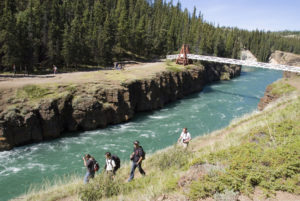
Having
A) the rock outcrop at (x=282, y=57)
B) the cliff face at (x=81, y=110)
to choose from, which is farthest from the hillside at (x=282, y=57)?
the cliff face at (x=81, y=110)

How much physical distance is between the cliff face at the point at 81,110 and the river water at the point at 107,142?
1108mm

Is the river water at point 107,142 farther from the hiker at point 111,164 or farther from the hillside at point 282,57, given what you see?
the hillside at point 282,57

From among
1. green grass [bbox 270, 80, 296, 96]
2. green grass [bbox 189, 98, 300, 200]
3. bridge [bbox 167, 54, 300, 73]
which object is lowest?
green grass [bbox 189, 98, 300, 200]

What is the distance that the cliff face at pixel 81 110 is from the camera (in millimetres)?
22203

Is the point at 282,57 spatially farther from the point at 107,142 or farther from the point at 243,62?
the point at 107,142

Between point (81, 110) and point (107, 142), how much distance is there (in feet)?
19.7

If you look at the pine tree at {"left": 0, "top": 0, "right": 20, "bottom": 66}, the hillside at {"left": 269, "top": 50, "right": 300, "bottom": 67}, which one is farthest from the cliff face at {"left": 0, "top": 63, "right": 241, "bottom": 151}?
the hillside at {"left": 269, "top": 50, "right": 300, "bottom": 67}

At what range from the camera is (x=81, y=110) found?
2709cm

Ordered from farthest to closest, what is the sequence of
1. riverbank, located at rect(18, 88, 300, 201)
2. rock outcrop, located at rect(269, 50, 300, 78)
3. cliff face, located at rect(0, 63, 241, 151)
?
1. rock outcrop, located at rect(269, 50, 300, 78)
2. cliff face, located at rect(0, 63, 241, 151)
3. riverbank, located at rect(18, 88, 300, 201)

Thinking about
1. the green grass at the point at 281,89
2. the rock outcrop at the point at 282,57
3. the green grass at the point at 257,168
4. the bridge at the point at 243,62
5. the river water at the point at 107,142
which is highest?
the rock outcrop at the point at 282,57

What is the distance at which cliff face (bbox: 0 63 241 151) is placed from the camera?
72.8ft

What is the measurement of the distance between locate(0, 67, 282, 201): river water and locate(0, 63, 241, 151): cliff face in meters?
1.11

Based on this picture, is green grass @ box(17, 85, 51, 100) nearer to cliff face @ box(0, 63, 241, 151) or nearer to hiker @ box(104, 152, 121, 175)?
cliff face @ box(0, 63, 241, 151)

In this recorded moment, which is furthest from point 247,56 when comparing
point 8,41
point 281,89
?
point 8,41
